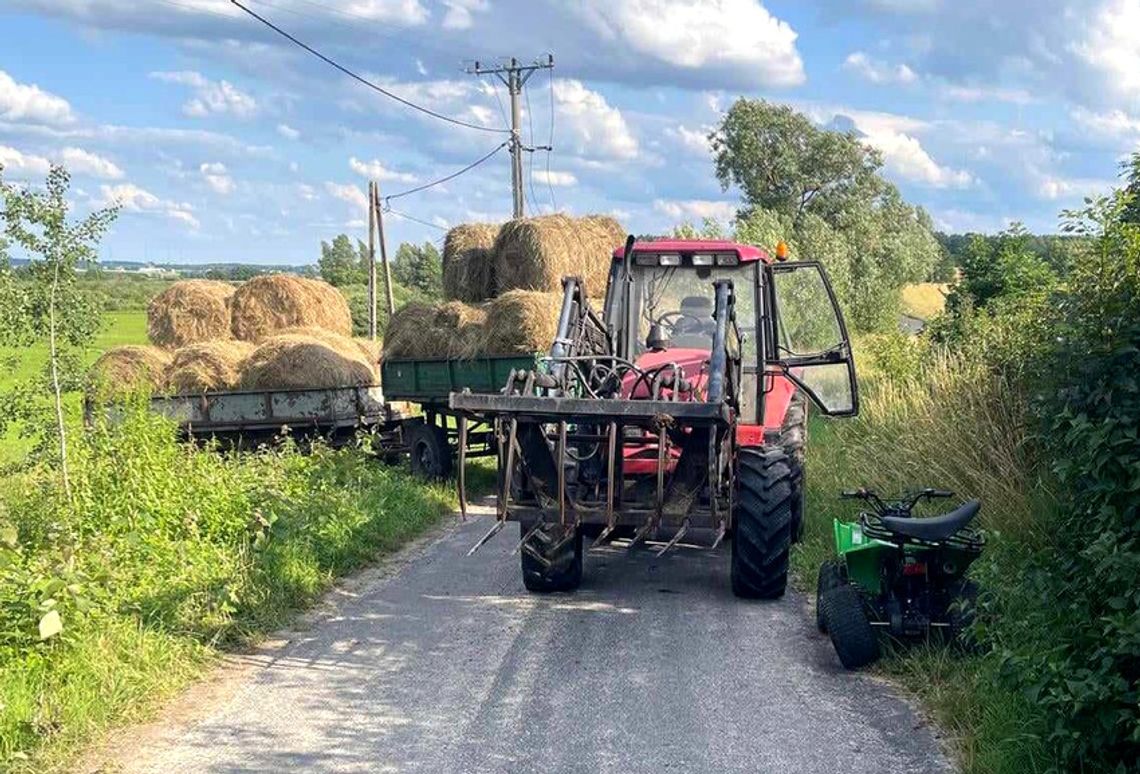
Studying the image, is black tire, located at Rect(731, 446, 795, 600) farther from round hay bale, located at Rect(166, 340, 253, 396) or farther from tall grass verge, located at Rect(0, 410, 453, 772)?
round hay bale, located at Rect(166, 340, 253, 396)

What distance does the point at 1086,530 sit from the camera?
460 cm

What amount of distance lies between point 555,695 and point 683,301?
13.3 ft

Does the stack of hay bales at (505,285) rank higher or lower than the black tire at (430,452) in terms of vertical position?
higher

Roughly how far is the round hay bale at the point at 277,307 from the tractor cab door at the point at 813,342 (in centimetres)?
899

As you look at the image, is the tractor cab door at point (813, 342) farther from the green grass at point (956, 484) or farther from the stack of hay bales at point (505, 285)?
the stack of hay bales at point (505, 285)

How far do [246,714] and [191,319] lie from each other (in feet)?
38.4

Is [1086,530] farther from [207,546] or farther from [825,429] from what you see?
[825,429]

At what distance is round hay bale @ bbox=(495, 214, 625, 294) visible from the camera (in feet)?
46.4

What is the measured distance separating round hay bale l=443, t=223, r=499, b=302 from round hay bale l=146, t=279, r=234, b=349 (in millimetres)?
3685

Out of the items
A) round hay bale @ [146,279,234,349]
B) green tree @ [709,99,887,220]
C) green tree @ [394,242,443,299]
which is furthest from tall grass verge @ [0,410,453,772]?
green tree @ [394,242,443,299]

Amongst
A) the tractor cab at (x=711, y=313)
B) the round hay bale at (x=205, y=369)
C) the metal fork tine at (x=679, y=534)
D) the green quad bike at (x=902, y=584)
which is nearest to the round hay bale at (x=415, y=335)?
the round hay bale at (x=205, y=369)

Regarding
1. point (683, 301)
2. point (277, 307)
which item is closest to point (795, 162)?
point (277, 307)

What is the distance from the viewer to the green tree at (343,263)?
56125 mm

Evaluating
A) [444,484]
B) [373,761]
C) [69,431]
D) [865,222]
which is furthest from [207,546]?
[865,222]
